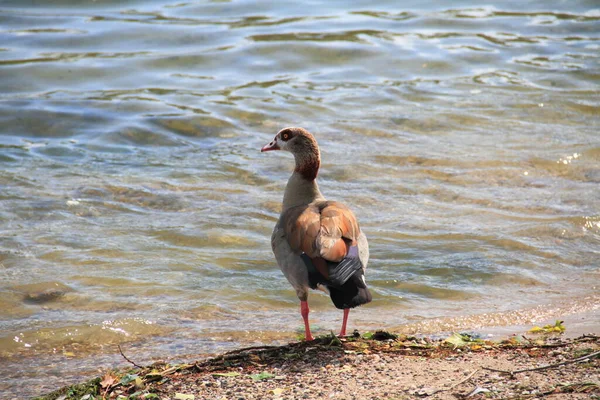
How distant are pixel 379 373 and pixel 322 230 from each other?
4.74 ft

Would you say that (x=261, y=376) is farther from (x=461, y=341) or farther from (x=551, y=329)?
(x=551, y=329)

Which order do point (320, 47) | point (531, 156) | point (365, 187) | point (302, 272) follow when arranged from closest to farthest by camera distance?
point (302, 272)
point (365, 187)
point (531, 156)
point (320, 47)

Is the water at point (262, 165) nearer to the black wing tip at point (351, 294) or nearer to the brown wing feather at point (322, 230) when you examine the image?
the brown wing feather at point (322, 230)

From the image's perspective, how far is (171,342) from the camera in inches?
297

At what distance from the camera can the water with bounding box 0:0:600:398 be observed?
325 inches

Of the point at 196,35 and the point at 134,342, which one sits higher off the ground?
the point at 196,35

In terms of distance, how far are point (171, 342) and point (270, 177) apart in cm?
498

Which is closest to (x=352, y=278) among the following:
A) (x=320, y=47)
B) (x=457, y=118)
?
(x=457, y=118)

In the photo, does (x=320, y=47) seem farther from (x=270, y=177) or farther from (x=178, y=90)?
(x=270, y=177)

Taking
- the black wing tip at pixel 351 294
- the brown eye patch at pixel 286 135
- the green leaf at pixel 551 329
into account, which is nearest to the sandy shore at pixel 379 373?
the black wing tip at pixel 351 294

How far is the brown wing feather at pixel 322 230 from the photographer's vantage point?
21.7 ft

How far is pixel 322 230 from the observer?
6.87 metres

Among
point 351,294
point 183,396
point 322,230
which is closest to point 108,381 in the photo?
point 183,396

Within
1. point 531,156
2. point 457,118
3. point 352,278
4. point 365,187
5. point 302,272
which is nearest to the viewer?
point 352,278
